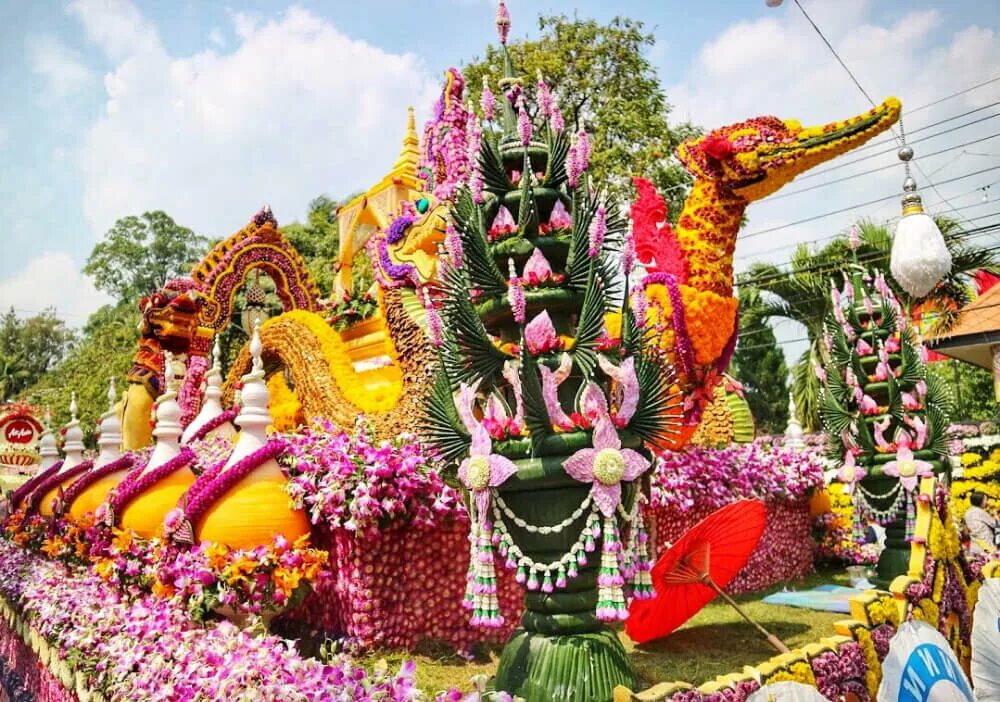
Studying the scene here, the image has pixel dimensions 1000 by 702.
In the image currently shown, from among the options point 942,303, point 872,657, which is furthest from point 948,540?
point 942,303

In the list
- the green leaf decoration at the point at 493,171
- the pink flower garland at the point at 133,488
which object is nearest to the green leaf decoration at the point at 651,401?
the green leaf decoration at the point at 493,171

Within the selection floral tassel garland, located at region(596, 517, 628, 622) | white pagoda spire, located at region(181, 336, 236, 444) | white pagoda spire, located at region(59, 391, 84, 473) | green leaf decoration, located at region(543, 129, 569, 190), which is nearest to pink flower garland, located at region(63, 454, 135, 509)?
white pagoda spire, located at region(181, 336, 236, 444)

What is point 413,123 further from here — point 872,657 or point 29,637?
point 872,657

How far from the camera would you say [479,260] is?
3264 millimetres

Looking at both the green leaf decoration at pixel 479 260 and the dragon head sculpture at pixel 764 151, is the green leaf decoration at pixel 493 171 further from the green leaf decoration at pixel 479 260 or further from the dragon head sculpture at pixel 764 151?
the dragon head sculpture at pixel 764 151

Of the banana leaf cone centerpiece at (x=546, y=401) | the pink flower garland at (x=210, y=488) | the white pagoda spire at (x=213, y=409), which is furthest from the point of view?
the white pagoda spire at (x=213, y=409)

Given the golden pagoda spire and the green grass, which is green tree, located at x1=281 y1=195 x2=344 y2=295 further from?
the green grass

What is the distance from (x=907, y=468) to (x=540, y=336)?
478 centimetres

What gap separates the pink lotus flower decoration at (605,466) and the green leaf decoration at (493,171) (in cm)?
115

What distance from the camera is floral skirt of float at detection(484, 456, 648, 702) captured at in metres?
2.83

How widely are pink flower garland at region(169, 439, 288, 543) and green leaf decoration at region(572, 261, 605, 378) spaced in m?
2.23

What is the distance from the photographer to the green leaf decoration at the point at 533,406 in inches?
117

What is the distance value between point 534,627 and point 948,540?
9.10 feet

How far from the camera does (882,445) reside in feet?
21.9
